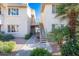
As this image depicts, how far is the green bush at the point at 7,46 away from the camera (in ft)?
9.01

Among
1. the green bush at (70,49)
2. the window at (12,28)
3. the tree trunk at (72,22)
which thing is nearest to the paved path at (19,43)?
the window at (12,28)

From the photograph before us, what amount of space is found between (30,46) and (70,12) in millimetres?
904

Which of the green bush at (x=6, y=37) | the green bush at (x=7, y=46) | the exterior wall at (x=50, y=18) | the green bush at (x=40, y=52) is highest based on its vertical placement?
the exterior wall at (x=50, y=18)

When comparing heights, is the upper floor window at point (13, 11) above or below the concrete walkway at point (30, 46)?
above

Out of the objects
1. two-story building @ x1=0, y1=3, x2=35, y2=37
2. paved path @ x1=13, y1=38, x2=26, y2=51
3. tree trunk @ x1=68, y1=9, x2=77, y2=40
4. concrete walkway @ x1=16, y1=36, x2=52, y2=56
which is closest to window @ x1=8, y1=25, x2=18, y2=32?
two-story building @ x1=0, y1=3, x2=35, y2=37

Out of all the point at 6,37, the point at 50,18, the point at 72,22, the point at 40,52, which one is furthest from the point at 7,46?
the point at 72,22

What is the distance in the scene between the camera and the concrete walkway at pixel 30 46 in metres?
2.80

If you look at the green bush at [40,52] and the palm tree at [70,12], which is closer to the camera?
the palm tree at [70,12]

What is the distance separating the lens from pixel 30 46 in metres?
2.82

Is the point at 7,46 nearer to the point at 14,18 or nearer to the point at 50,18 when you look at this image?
the point at 14,18

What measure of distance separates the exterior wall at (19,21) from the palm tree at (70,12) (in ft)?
1.88

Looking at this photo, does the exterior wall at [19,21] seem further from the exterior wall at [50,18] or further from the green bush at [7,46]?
the exterior wall at [50,18]

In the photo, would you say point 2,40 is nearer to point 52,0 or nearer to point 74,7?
point 52,0

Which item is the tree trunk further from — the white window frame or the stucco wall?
the white window frame
